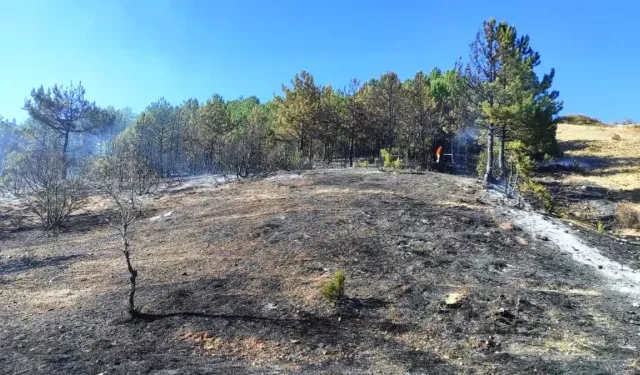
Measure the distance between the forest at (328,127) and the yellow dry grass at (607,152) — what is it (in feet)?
11.2

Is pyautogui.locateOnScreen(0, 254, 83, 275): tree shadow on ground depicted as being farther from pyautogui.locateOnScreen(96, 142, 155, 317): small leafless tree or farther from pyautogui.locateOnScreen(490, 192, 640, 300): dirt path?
pyautogui.locateOnScreen(490, 192, 640, 300): dirt path

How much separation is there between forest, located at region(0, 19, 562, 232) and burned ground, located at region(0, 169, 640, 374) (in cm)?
622

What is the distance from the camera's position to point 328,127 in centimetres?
3575

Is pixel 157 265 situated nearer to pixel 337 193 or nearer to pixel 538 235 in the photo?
pixel 337 193

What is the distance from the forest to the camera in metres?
23.0

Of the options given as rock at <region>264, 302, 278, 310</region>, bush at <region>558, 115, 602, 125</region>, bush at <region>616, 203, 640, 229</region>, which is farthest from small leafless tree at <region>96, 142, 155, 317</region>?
bush at <region>558, 115, 602, 125</region>

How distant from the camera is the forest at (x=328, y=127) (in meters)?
23.0

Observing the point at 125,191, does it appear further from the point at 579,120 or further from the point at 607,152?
the point at 579,120

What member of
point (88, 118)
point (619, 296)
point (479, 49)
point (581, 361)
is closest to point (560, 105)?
point (479, 49)

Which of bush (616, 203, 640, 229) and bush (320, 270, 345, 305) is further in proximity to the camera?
bush (616, 203, 640, 229)

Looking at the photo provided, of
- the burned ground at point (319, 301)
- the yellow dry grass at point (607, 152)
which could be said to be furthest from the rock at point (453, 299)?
the yellow dry grass at point (607, 152)

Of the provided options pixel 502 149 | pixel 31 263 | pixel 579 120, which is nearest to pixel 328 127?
pixel 502 149

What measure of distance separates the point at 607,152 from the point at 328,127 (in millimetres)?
21456

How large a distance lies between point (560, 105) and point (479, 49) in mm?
5140
